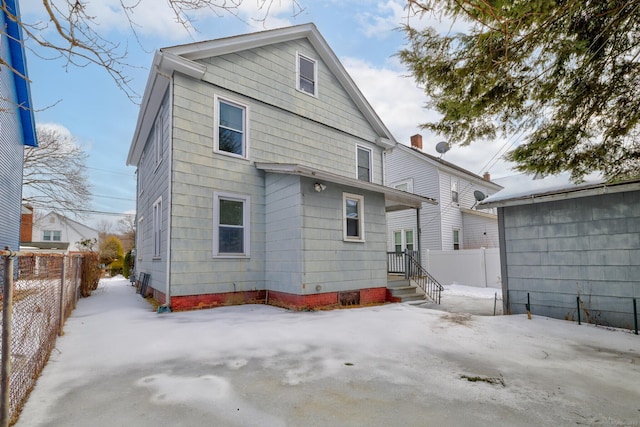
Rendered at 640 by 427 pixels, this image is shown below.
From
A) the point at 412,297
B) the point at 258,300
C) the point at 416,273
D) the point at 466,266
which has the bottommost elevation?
the point at 412,297

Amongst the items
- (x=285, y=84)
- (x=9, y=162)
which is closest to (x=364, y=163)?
(x=285, y=84)

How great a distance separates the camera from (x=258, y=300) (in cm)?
886

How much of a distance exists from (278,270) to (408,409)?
598 centimetres

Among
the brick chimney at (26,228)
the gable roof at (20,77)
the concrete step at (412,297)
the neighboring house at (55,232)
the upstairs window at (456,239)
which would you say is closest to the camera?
the gable roof at (20,77)

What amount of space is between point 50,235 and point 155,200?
3494 centimetres

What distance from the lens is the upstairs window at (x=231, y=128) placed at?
28.7 ft

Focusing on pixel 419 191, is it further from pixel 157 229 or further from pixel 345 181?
pixel 157 229

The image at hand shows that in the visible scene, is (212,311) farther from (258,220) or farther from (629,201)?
(629,201)

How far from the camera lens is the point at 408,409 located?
294cm

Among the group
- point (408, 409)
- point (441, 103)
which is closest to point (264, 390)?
point (408, 409)

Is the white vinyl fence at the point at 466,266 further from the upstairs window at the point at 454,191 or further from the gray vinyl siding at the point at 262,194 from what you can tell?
the gray vinyl siding at the point at 262,194

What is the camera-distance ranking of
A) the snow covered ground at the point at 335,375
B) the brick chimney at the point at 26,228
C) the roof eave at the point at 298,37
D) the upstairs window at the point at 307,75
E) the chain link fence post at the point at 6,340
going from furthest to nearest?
the brick chimney at the point at 26,228, the upstairs window at the point at 307,75, the roof eave at the point at 298,37, the snow covered ground at the point at 335,375, the chain link fence post at the point at 6,340

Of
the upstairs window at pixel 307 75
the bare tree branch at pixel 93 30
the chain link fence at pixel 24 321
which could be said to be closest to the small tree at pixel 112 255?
the upstairs window at pixel 307 75

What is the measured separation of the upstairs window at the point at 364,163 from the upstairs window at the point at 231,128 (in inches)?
175
